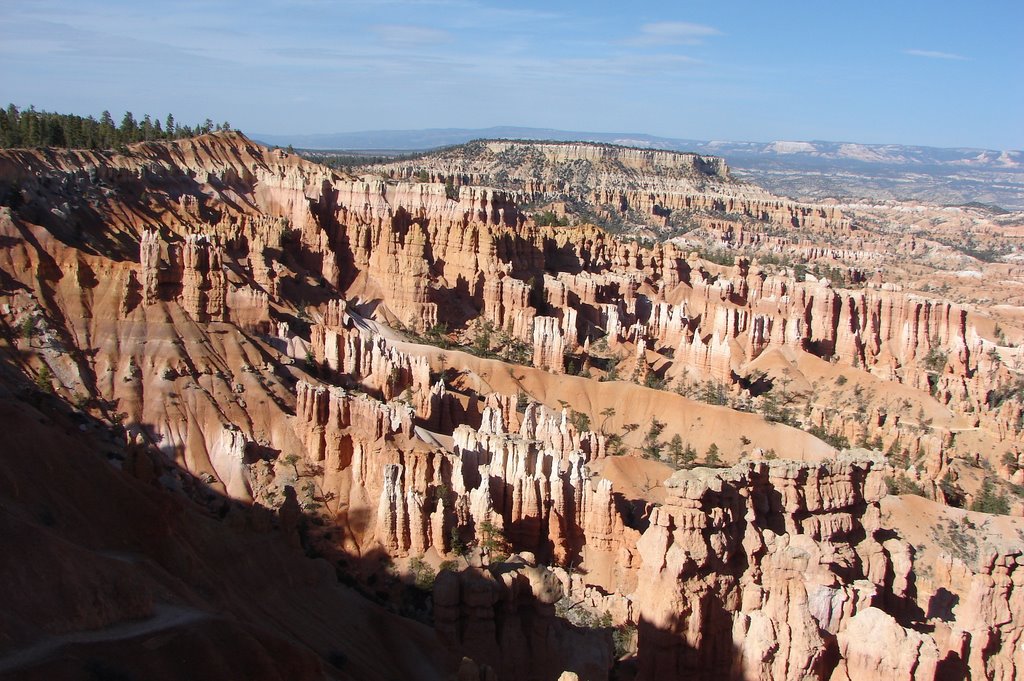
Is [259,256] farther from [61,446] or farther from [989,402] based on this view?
[989,402]

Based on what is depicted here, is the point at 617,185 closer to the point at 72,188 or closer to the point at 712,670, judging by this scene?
the point at 72,188

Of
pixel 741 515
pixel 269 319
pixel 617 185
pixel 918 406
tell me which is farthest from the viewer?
pixel 617 185

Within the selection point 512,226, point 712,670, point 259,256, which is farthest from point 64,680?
point 512,226

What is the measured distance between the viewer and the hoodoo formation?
772 inches

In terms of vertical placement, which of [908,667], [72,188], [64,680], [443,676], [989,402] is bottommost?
[989,402]

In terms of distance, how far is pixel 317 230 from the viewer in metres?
69.8

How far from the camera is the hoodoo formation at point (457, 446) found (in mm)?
19609

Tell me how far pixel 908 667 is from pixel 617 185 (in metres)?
150

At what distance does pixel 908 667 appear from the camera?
17875mm

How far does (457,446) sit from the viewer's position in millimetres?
36969

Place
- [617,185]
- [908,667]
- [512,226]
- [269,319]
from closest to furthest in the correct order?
[908,667]
[269,319]
[512,226]
[617,185]

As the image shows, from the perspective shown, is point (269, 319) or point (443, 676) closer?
point (443, 676)

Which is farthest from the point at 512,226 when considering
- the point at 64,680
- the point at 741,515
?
the point at 64,680

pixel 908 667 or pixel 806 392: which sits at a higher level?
pixel 908 667
